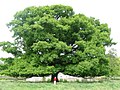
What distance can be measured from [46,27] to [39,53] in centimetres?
241

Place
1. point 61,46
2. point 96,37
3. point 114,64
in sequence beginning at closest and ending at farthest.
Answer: point 61,46 → point 96,37 → point 114,64

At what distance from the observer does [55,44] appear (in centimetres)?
2600

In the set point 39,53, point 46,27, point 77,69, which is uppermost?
point 46,27

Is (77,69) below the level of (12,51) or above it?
below

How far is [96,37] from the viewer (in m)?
28.2

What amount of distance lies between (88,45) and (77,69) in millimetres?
2561

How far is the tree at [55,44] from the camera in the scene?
26078mm

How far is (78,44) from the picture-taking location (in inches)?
1072

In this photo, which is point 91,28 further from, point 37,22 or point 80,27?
point 37,22

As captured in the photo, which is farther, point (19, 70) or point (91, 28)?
point (91, 28)

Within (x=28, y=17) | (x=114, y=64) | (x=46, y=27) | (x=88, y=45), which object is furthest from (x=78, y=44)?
(x=114, y=64)

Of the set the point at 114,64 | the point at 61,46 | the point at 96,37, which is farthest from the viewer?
the point at 114,64

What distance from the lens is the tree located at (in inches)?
1027

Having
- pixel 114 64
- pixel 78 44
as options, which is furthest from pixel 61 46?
pixel 114 64
